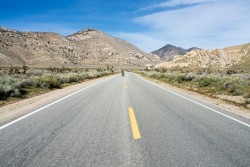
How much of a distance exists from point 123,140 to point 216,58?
4088 inches

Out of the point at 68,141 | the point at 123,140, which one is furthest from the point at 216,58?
the point at 68,141

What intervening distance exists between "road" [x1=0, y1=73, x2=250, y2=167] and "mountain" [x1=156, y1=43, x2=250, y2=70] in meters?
91.5

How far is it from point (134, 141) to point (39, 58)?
409ft

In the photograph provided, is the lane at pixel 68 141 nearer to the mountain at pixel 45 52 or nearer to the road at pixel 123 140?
the road at pixel 123 140

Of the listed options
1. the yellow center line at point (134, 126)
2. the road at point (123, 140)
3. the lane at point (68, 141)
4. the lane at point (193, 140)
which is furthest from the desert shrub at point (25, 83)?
the lane at point (193, 140)

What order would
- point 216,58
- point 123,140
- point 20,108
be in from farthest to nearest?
point 216,58 < point 20,108 < point 123,140

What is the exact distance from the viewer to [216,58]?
332 ft

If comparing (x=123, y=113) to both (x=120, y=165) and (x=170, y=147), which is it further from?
(x=120, y=165)

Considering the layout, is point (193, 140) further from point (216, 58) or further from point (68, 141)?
point (216, 58)

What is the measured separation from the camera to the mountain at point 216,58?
95562 mm

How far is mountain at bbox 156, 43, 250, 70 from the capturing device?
95.6 metres

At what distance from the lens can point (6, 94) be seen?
14.1 meters

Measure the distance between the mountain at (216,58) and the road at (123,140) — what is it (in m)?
91.5

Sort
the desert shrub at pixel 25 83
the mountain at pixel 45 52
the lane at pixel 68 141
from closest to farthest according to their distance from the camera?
the lane at pixel 68 141
the desert shrub at pixel 25 83
the mountain at pixel 45 52
